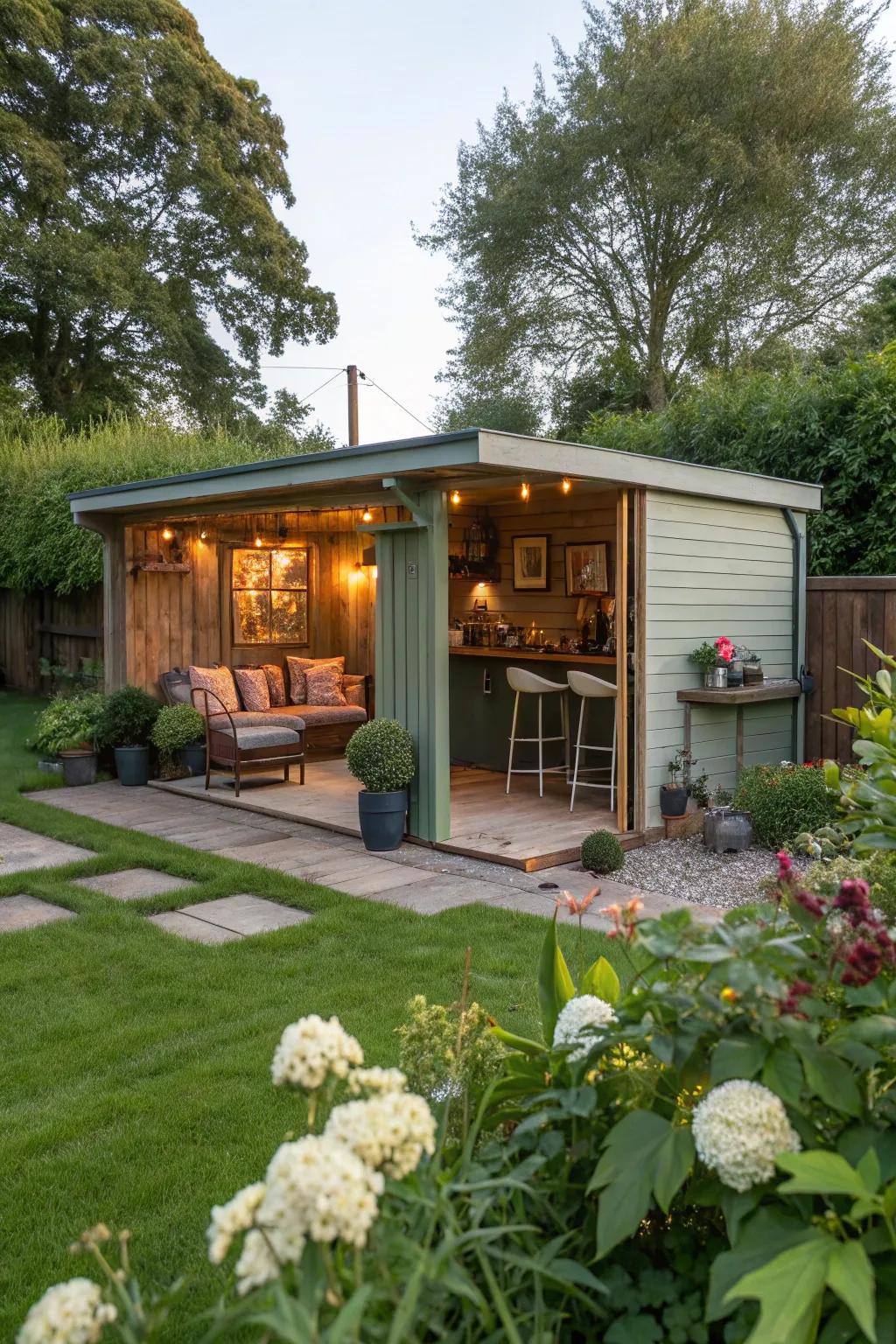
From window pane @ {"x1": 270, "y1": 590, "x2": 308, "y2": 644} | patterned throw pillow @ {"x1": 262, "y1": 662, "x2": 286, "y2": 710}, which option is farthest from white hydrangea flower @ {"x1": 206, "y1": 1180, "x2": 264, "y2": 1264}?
window pane @ {"x1": 270, "y1": 590, "x2": 308, "y2": 644}

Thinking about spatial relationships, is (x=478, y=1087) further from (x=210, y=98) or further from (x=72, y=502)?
(x=210, y=98)

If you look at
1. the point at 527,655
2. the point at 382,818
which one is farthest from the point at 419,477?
the point at 527,655

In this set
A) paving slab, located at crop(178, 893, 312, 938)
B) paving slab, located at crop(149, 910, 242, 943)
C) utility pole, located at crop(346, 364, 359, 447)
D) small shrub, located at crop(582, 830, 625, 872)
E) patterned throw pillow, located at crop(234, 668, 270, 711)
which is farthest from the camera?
utility pole, located at crop(346, 364, 359, 447)

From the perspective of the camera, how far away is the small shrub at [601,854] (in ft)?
19.6

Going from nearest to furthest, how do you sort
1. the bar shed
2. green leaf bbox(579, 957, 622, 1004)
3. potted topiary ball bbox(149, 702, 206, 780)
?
green leaf bbox(579, 957, 622, 1004) → the bar shed → potted topiary ball bbox(149, 702, 206, 780)

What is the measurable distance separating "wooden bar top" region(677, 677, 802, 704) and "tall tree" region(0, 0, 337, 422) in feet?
50.6

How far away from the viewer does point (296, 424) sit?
22.9m

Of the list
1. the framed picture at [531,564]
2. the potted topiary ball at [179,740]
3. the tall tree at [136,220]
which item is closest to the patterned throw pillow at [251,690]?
the potted topiary ball at [179,740]

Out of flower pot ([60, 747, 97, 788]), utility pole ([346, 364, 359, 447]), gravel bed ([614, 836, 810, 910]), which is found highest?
utility pole ([346, 364, 359, 447])

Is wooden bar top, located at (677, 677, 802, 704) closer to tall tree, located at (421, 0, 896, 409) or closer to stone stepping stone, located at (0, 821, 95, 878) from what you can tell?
stone stepping stone, located at (0, 821, 95, 878)

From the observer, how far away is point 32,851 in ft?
21.0

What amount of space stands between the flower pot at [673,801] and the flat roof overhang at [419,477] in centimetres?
204

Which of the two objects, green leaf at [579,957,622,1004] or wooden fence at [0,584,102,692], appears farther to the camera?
wooden fence at [0,584,102,692]

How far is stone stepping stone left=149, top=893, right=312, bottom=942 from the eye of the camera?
485cm
